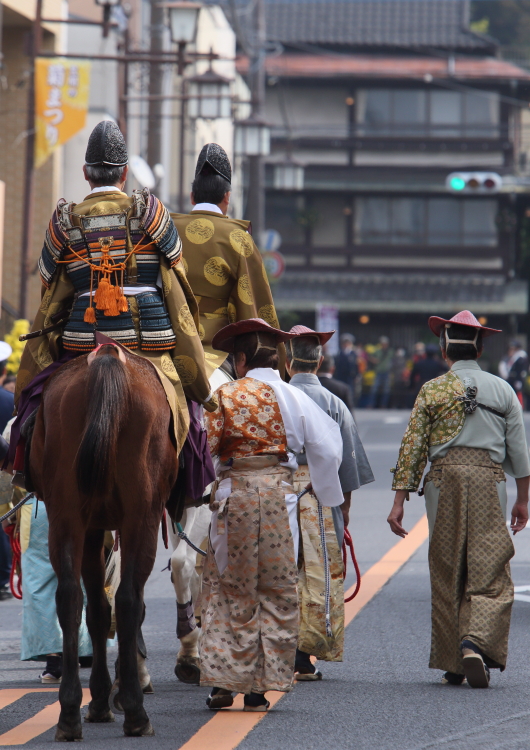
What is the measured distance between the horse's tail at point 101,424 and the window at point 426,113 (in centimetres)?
4132

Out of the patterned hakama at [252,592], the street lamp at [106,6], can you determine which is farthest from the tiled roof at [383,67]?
the patterned hakama at [252,592]

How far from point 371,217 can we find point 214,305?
39.3 meters

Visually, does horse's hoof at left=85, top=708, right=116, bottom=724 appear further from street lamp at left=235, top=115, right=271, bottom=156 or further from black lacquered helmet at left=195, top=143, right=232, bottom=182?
street lamp at left=235, top=115, right=271, bottom=156

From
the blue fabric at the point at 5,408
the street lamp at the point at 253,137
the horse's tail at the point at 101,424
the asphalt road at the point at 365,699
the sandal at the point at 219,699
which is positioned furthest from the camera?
the street lamp at the point at 253,137

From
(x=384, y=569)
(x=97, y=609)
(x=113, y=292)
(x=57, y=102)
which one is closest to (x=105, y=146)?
(x=113, y=292)

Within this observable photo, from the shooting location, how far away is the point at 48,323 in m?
5.41

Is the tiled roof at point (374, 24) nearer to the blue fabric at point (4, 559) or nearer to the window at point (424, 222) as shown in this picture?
the window at point (424, 222)

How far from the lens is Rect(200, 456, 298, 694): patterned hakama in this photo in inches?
205

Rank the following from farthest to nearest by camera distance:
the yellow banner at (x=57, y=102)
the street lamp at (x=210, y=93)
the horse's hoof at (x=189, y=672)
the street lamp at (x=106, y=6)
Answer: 1. the street lamp at (x=210, y=93)
2. the yellow banner at (x=57, y=102)
3. the street lamp at (x=106, y=6)
4. the horse's hoof at (x=189, y=672)

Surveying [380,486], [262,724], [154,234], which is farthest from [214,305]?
[380,486]

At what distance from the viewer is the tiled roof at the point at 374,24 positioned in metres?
46.2

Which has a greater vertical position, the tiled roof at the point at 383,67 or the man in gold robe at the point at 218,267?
the tiled roof at the point at 383,67

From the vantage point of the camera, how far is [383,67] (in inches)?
1762

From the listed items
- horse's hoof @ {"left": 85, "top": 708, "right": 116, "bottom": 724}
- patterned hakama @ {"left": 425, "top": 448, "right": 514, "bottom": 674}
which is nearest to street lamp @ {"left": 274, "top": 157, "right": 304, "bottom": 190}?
patterned hakama @ {"left": 425, "top": 448, "right": 514, "bottom": 674}
